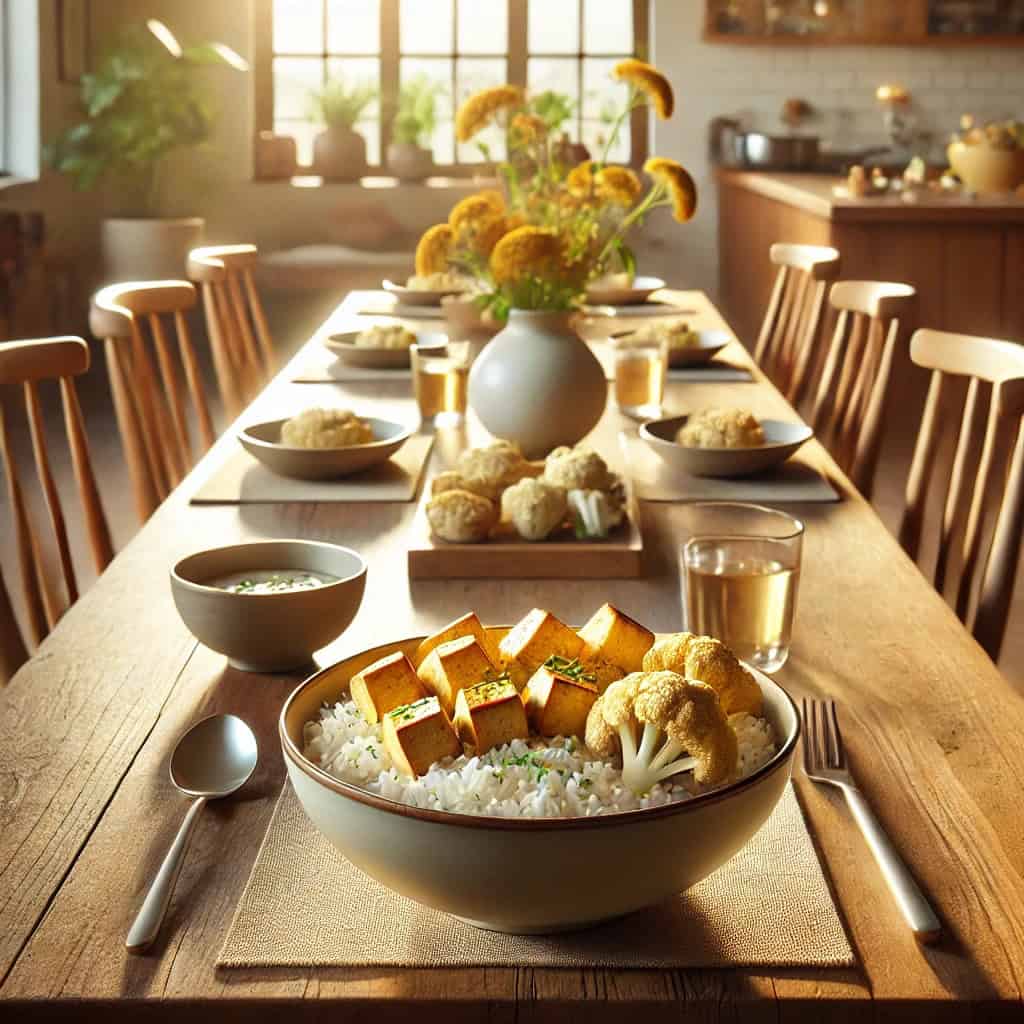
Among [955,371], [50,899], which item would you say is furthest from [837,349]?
[50,899]

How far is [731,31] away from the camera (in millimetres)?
7727

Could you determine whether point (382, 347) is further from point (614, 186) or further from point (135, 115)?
point (135, 115)

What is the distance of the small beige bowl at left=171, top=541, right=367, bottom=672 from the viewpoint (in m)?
1.07

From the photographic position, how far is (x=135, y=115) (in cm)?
702

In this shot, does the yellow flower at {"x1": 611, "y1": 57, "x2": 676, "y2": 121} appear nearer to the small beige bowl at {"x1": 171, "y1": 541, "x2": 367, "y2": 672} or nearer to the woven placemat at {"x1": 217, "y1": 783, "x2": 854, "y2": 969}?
the small beige bowl at {"x1": 171, "y1": 541, "x2": 367, "y2": 672}

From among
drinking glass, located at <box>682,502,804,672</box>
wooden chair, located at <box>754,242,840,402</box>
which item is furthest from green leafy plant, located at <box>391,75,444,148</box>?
drinking glass, located at <box>682,502,804,672</box>

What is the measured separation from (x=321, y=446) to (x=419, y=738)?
1.07 meters

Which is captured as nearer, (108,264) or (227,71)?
(108,264)

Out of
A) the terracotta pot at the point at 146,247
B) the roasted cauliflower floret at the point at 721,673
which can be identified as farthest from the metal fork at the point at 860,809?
the terracotta pot at the point at 146,247

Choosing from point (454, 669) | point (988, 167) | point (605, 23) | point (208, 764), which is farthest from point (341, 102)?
point (454, 669)

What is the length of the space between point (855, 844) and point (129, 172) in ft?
23.1

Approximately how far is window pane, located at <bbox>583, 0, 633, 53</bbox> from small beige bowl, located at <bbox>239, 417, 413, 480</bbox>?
6.79 m

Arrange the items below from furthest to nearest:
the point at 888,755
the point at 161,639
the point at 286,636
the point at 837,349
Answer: the point at 837,349 < the point at 161,639 < the point at 286,636 < the point at 888,755

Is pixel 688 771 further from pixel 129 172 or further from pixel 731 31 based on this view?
pixel 731 31
